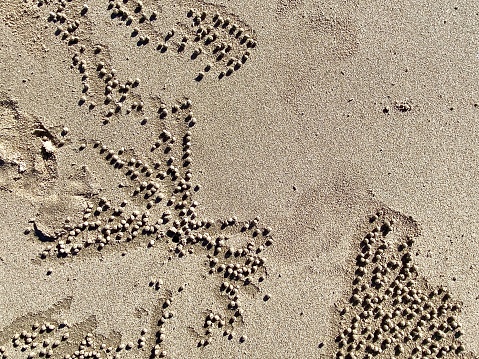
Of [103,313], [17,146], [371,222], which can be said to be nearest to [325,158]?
[371,222]

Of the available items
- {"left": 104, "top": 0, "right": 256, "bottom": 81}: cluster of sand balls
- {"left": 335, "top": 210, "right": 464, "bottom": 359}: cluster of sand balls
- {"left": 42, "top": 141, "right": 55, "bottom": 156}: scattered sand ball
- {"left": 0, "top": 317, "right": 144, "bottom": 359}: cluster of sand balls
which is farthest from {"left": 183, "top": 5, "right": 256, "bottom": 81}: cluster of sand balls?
{"left": 0, "top": 317, "right": 144, "bottom": 359}: cluster of sand balls

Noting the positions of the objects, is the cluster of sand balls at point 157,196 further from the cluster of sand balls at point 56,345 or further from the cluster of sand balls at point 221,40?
the cluster of sand balls at point 56,345

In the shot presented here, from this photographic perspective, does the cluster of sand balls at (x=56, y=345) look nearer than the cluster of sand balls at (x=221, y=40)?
Yes

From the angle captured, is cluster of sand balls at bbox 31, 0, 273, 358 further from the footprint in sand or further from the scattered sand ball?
the scattered sand ball

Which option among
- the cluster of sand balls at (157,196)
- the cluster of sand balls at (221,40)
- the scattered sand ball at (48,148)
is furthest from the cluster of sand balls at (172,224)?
the cluster of sand balls at (221,40)

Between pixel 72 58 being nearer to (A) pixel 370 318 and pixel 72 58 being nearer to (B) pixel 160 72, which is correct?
(B) pixel 160 72

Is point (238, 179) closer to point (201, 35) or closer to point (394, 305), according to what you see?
point (201, 35)

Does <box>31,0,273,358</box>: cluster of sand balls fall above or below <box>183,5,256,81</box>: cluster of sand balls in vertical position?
below
